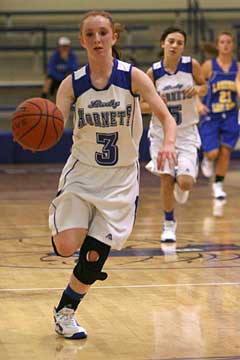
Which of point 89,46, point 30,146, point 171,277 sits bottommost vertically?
point 171,277

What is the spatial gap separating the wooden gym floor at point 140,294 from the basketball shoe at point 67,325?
5 cm

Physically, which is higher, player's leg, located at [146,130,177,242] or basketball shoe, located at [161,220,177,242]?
player's leg, located at [146,130,177,242]

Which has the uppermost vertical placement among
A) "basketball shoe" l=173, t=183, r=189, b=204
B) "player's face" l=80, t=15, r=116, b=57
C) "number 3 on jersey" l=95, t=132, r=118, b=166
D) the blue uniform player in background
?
"player's face" l=80, t=15, r=116, b=57

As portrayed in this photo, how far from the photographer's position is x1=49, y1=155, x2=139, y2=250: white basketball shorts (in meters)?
5.48

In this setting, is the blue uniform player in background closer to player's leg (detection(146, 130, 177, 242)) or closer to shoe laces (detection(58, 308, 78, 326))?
player's leg (detection(146, 130, 177, 242))

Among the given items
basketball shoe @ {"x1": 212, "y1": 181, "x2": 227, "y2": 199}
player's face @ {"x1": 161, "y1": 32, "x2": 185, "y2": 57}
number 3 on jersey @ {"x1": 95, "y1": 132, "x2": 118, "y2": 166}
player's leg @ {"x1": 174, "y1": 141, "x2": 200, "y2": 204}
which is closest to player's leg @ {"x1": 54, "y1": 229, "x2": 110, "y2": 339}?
number 3 on jersey @ {"x1": 95, "y1": 132, "x2": 118, "y2": 166}

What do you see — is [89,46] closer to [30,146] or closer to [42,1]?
[30,146]

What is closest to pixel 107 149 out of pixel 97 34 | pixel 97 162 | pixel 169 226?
pixel 97 162

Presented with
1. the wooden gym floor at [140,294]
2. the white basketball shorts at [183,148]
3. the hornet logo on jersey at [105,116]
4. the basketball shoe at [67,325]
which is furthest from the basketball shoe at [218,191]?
the basketball shoe at [67,325]

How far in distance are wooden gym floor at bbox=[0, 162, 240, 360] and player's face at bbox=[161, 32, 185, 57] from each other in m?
1.66

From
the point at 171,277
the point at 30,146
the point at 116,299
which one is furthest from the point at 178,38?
the point at 30,146

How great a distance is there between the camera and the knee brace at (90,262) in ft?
18.0

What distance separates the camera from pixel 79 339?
5.47 m

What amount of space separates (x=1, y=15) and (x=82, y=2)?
177 centimetres
